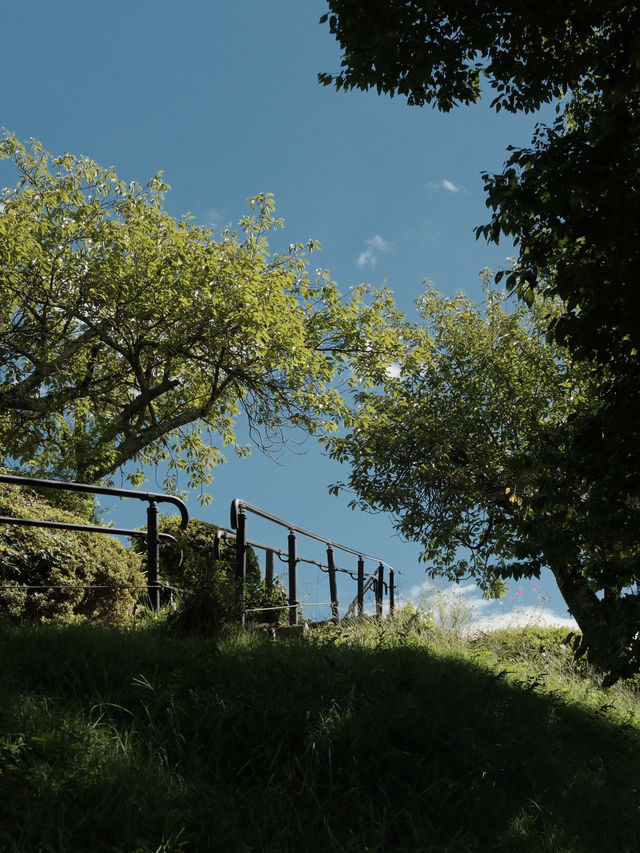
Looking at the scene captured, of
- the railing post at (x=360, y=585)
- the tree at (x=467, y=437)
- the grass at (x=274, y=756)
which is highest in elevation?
the tree at (x=467, y=437)

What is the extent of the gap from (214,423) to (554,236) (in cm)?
1427

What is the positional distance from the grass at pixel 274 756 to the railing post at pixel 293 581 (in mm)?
2427

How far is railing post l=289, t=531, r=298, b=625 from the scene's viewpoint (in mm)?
8484

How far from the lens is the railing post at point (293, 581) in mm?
8484

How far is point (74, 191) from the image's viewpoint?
1677cm

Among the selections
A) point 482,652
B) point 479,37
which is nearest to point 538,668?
Answer: point 482,652

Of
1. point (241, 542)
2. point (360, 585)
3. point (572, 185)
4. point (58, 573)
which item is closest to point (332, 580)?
point (360, 585)

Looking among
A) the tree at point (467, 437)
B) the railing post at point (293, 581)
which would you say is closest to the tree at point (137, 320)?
the tree at point (467, 437)

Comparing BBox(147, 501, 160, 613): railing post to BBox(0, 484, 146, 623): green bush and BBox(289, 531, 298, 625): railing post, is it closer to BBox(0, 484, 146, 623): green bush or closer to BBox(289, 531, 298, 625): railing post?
BBox(0, 484, 146, 623): green bush

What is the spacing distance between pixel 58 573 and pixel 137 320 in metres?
9.41

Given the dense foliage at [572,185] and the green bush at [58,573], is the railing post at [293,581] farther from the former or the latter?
the dense foliage at [572,185]

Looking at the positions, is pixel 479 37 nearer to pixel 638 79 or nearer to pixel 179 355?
pixel 638 79

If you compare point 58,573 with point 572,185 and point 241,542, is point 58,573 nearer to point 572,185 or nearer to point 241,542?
point 241,542

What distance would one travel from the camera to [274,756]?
410 cm
